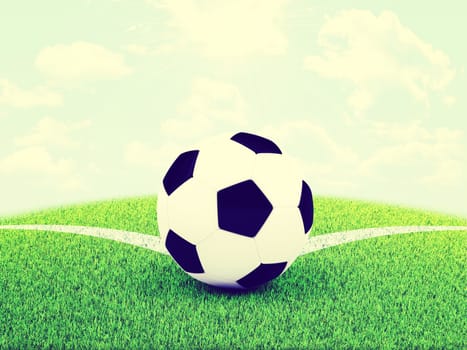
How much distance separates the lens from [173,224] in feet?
16.4

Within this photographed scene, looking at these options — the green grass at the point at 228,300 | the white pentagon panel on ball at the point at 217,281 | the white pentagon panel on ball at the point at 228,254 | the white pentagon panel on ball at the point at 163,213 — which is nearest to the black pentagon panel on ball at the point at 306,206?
the white pentagon panel on ball at the point at 228,254

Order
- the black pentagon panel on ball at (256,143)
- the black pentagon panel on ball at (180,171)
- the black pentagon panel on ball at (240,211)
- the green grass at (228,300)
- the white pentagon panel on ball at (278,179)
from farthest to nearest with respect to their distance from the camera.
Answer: the black pentagon panel on ball at (256,143)
the black pentagon panel on ball at (180,171)
the white pentagon panel on ball at (278,179)
the black pentagon panel on ball at (240,211)
the green grass at (228,300)

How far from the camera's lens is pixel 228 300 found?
5168 millimetres

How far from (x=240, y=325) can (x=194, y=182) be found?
1276mm

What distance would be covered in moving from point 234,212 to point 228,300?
0.94 meters

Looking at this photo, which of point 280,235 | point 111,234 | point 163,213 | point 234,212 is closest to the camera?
point 234,212

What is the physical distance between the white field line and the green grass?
7.4 inches

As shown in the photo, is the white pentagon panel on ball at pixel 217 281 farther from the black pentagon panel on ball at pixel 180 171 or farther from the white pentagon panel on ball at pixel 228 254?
the black pentagon panel on ball at pixel 180 171

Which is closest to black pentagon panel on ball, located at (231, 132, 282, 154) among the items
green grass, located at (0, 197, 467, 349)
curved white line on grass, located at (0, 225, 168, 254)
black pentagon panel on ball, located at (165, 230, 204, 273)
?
black pentagon panel on ball, located at (165, 230, 204, 273)

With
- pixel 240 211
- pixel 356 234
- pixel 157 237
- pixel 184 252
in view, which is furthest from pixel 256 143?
pixel 356 234

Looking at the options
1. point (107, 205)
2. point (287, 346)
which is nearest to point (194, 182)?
point (287, 346)

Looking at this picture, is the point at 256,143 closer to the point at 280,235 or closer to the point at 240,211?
the point at 240,211

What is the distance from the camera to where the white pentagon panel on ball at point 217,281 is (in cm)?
502

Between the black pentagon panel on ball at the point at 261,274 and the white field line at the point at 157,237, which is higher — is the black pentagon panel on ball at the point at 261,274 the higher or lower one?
the higher one
